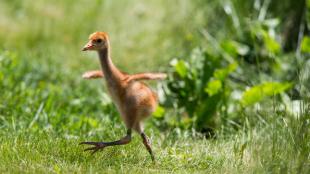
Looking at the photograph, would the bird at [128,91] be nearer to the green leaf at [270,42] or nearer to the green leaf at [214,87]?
the green leaf at [214,87]

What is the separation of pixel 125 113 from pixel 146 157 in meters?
0.30

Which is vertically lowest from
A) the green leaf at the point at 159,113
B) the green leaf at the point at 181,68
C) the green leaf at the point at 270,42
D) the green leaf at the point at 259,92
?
the green leaf at the point at 159,113

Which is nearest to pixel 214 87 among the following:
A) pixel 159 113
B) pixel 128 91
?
pixel 159 113

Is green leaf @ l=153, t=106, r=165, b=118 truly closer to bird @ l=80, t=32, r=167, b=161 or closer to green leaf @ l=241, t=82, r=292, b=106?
green leaf @ l=241, t=82, r=292, b=106

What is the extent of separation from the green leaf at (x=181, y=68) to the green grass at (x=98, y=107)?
0.48m

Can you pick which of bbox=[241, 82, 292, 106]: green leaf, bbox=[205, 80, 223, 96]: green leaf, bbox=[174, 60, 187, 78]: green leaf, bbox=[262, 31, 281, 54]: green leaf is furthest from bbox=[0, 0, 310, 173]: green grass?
bbox=[262, 31, 281, 54]: green leaf

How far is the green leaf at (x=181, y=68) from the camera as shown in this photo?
6.02 m

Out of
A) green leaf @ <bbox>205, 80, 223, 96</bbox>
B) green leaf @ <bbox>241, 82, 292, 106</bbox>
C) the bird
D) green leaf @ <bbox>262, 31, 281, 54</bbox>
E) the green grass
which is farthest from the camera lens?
green leaf @ <bbox>262, 31, 281, 54</bbox>

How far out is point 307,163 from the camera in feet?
12.9

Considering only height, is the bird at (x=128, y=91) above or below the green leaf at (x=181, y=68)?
below

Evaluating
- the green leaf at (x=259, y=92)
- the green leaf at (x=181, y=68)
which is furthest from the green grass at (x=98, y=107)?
the green leaf at (x=181, y=68)

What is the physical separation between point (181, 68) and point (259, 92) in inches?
27.7

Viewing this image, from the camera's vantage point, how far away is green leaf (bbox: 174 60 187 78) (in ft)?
19.7

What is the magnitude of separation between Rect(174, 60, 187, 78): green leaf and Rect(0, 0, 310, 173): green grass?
1.57ft
